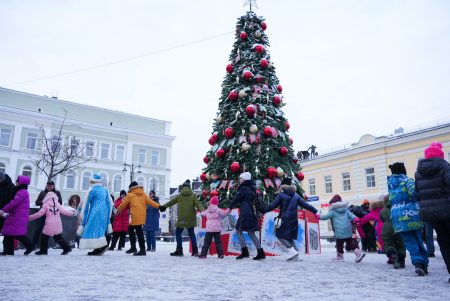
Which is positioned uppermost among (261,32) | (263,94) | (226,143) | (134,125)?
(134,125)

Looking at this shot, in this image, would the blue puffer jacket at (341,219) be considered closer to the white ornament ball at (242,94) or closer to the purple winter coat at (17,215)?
the white ornament ball at (242,94)

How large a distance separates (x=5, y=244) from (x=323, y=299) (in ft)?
24.4

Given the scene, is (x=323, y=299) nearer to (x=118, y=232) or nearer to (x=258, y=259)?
(x=258, y=259)

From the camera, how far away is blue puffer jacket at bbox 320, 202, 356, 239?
820 cm

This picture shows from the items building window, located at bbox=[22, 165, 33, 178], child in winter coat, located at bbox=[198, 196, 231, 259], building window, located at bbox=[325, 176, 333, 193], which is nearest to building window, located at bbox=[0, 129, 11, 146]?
building window, located at bbox=[22, 165, 33, 178]

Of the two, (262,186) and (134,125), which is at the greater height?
(134,125)

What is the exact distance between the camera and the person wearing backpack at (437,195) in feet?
15.2

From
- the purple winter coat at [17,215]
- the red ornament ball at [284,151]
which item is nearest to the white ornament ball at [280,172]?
the red ornament ball at [284,151]

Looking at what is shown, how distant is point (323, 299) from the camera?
3303mm

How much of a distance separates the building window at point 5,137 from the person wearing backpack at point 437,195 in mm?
41213

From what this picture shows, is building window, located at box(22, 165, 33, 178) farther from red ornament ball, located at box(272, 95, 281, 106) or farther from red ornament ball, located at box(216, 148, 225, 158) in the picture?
red ornament ball, located at box(272, 95, 281, 106)

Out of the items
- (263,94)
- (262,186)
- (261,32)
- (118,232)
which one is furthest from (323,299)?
(261,32)

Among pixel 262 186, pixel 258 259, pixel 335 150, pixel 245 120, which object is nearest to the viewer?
pixel 258 259

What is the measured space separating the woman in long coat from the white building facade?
2612cm
